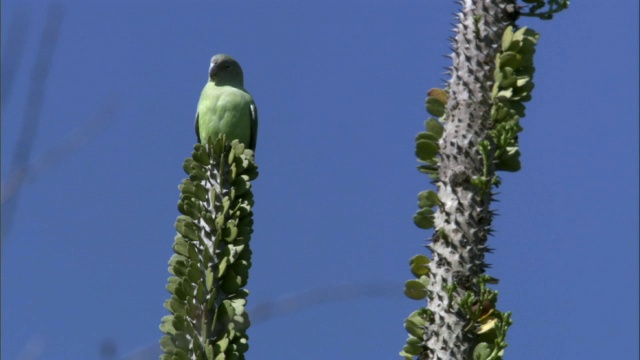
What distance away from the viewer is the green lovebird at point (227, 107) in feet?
19.9

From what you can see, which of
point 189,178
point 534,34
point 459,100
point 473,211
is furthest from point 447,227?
point 189,178

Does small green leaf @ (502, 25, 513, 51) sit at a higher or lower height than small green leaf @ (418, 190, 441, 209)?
higher

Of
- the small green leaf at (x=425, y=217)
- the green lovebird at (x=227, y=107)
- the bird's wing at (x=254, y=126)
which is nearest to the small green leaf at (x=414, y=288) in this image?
the small green leaf at (x=425, y=217)

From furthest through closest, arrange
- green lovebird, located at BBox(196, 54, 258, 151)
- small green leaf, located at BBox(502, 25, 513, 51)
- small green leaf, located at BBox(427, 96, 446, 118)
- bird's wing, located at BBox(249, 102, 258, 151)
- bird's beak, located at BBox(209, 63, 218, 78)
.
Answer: bird's beak, located at BBox(209, 63, 218, 78) < bird's wing, located at BBox(249, 102, 258, 151) < green lovebird, located at BBox(196, 54, 258, 151) < small green leaf, located at BBox(427, 96, 446, 118) < small green leaf, located at BBox(502, 25, 513, 51)

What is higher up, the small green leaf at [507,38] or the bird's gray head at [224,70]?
the bird's gray head at [224,70]

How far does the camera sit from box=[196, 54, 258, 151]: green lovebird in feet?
19.9

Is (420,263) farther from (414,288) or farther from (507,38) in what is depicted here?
(507,38)

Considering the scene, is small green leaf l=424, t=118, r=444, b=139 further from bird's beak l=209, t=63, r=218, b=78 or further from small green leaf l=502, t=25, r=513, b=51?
bird's beak l=209, t=63, r=218, b=78

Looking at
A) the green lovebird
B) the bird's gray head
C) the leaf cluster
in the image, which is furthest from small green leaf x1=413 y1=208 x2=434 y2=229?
the bird's gray head

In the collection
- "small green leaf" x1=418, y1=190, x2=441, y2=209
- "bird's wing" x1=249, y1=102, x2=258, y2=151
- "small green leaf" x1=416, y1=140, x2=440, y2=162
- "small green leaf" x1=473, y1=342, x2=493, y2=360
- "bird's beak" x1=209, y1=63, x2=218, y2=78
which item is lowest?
"small green leaf" x1=473, y1=342, x2=493, y2=360

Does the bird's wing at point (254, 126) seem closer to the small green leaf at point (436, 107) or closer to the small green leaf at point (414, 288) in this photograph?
the small green leaf at point (436, 107)

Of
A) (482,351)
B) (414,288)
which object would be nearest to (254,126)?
(414,288)

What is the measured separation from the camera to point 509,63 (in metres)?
4.17

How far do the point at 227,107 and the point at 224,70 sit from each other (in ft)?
1.77
